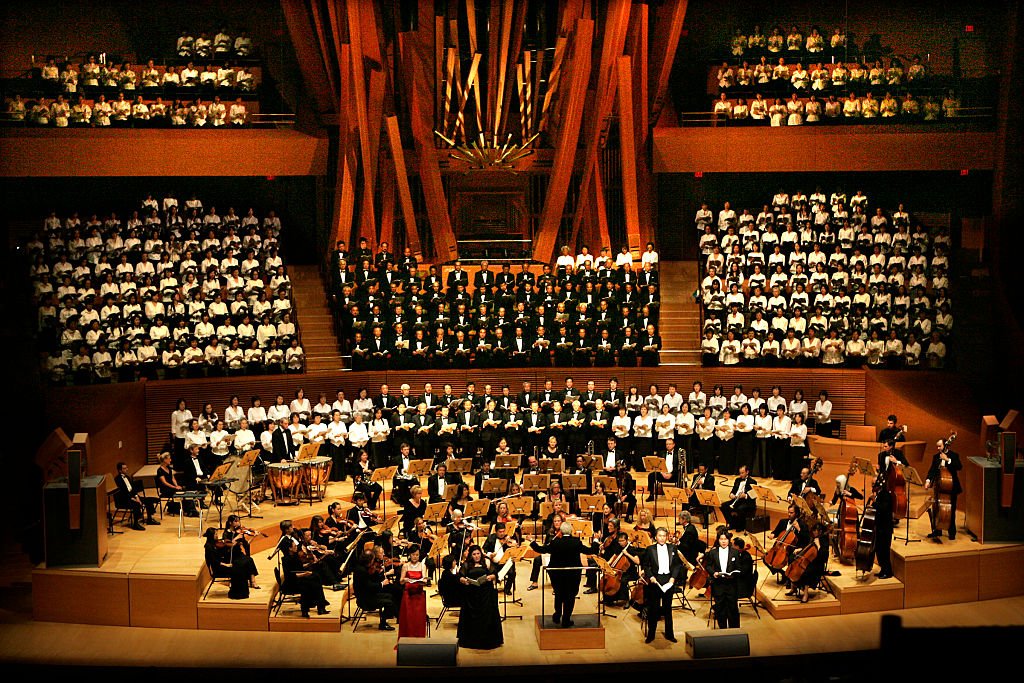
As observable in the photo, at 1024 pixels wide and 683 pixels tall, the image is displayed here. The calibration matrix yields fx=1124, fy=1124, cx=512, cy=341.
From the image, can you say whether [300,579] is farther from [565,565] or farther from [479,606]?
[565,565]

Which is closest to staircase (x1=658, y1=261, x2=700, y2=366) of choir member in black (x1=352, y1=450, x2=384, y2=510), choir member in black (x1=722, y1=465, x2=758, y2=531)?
choir member in black (x1=722, y1=465, x2=758, y2=531)

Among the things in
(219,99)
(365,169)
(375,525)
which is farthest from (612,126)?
(375,525)

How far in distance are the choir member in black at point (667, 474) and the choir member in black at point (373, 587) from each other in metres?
4.86

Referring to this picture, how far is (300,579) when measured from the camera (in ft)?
38.6

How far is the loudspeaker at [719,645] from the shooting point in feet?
35.8

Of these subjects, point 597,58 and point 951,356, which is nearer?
point 951,356

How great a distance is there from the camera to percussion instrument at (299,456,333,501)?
15320 mm

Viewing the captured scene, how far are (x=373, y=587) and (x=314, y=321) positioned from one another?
9.27 meters

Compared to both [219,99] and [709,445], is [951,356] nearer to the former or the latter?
[709,445]

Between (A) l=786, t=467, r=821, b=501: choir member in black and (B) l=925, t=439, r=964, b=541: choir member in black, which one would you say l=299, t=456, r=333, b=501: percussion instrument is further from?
(B) l=925, t=439, r=964, b=541: choir member in black

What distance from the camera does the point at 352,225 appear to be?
22797 mm

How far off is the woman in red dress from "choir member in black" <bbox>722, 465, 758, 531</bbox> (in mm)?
4613

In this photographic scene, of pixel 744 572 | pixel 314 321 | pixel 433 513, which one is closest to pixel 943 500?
pixel 744 572

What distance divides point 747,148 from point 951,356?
256 inches
